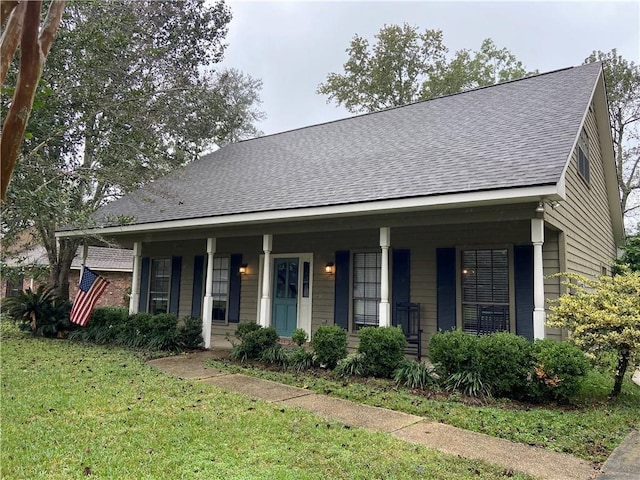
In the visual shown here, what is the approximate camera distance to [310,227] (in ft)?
26.6

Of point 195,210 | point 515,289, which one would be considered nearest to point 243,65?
point 195,210

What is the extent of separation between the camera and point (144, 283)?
12.6 metres

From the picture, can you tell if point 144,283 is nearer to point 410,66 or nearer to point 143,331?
point 143,331

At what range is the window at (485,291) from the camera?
751 centimetres

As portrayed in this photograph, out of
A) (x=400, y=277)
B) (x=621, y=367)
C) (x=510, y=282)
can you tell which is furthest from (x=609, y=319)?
(x=400, y=277)

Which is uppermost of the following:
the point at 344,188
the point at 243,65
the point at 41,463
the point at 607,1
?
the point at 243,65

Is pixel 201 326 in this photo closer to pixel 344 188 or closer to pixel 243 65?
pixel 344 188

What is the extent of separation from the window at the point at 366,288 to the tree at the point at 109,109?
189 inches

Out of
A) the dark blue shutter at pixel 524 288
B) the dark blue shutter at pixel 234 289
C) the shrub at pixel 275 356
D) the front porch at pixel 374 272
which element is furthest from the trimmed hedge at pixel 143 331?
the dark blue shutter at pixel 524 288

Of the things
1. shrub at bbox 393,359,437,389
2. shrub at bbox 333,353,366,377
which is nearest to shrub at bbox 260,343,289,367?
shrub at bbox 333,353,366,377

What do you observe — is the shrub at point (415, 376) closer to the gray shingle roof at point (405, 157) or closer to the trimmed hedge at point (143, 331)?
the gray shingle roof at point (405, 157)

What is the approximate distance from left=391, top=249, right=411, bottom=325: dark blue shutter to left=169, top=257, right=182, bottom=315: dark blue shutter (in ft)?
19.8

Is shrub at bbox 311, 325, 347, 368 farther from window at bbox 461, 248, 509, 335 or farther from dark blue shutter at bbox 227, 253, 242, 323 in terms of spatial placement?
dark blue shutter at bbox 227, 253, 242, 323

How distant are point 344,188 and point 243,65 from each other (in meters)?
19.4
